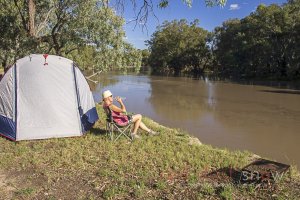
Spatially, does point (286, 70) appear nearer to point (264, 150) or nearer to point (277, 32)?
point (277, 32)

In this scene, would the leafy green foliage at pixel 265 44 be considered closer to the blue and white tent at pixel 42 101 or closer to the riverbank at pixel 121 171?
the blue and white tent at pixel 42 101

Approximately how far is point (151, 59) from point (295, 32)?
34274 millimetres

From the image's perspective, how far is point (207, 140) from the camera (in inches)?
394

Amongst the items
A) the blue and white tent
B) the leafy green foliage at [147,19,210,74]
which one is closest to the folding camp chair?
the blue and white tent

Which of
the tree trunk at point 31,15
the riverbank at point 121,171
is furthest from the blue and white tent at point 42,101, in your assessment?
the tree trunk at point 31,15

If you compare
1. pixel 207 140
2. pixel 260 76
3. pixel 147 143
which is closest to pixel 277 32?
pixel 260 76

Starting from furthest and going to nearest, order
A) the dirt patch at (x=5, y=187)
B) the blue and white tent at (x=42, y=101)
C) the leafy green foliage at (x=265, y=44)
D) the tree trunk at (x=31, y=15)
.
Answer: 1. the leafy green foliage at (x=265, y=44)
2. the tree trunk at (x=31, y=15)
3. the blue and white tent at (x=42, y=101)
4. the dirt patch at (x=5, y=187)

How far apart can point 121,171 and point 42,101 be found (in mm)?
2851

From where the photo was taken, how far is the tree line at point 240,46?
36.1 metres

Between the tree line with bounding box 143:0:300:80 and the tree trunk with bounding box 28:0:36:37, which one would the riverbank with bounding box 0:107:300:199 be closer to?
the tree trunk with bounding box 28:0:36:37

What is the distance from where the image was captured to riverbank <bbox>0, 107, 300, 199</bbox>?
432 cm

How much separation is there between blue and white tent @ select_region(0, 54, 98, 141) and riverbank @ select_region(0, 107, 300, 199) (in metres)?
0.31

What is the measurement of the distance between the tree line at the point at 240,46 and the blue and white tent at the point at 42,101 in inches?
1245

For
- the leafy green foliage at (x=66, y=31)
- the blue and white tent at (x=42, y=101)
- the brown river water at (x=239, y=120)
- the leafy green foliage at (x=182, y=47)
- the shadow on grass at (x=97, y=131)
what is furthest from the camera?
the leafy green foliage at (x=182, y=47)
